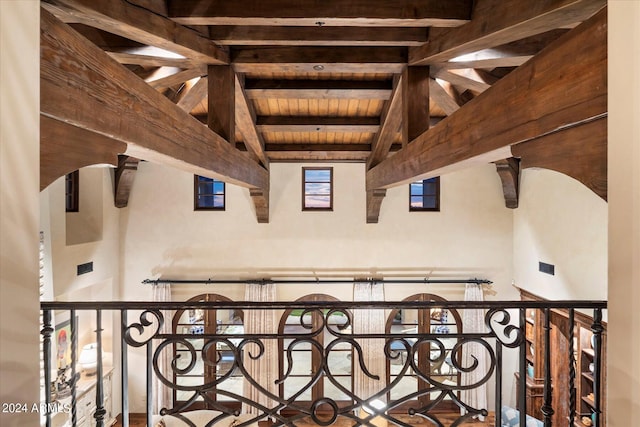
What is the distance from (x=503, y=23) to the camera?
4.74 ft

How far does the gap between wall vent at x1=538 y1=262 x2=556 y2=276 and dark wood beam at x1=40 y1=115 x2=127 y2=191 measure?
17.3 feet

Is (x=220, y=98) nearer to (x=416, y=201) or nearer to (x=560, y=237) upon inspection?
(x=416, y=201)

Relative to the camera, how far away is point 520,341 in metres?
1.29

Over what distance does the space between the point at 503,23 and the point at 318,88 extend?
1.86 m

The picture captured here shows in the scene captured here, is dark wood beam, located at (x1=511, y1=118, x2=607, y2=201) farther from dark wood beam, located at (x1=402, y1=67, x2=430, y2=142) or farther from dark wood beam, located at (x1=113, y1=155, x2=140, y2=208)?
dark wood beam, located at (x1=113, y1=155, x2=140, y2=208)

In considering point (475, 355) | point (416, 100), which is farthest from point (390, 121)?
point (475, 355)

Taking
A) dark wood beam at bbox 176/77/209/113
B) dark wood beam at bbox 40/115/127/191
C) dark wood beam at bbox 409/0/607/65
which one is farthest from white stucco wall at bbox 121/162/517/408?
dark wood beam at bbox 40/115/127/191

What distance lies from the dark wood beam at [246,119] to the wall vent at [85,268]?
2998mm

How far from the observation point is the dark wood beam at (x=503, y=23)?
1.20m

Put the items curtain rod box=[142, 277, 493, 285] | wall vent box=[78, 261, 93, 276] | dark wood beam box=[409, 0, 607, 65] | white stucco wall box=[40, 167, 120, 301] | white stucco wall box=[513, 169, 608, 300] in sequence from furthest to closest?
curtain rod box=[142, 277, 493, 285], wall vent box=[78, 261, 93, 276], white stucco wall box=[40, 167, 120, 301], white stucco wall box=[513, 169, 608, 300], dark wood beam box=[409, 0, 607, 65]

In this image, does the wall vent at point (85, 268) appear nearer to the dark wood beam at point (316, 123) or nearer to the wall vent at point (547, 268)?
the dark wood beam at point (316, 123)

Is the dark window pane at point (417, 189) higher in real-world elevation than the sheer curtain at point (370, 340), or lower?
higher

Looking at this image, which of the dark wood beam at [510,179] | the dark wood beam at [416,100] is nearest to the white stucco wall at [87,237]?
the dark wood beam at [416,100]

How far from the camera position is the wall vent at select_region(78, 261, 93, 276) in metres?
4.91
